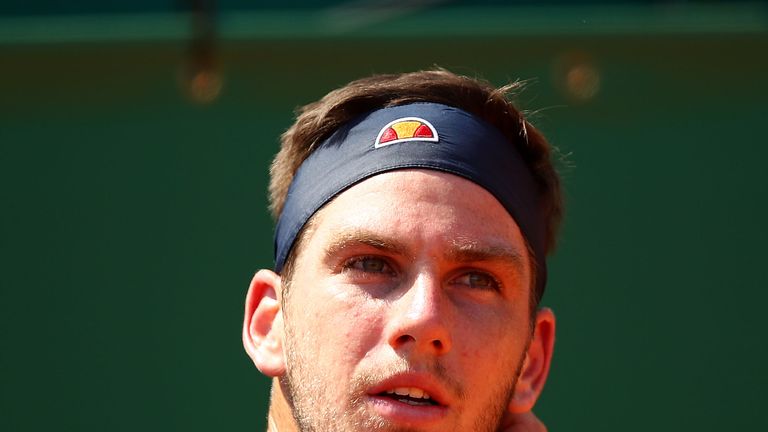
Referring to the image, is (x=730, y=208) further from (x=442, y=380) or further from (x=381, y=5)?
(x=442, y=380)

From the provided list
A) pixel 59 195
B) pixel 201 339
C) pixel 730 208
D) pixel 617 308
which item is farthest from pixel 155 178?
pixel 730 208

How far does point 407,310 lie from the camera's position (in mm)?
2561

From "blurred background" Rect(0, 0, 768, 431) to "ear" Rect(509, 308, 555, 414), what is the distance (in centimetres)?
A: 173

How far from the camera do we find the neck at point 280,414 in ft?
9.13

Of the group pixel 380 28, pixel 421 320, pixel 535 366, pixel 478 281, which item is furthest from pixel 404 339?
pixel 380 28

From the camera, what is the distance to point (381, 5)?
230 inches

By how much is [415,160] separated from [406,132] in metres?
0.10

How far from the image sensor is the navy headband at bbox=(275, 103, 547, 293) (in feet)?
9.05

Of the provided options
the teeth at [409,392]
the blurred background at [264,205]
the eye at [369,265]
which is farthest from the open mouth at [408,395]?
the blurred background at [264,205]

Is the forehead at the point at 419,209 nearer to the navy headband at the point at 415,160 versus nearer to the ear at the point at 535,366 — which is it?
the navy headband at the point at 415,160

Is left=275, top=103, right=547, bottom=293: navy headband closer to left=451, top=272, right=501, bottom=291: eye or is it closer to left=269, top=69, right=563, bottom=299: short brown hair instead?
left=269, top=69, right=563, bottom=299: short brown hair

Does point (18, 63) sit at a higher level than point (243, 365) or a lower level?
higher

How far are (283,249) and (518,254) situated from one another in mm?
566

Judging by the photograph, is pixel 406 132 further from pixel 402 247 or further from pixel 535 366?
pixel 535 366
